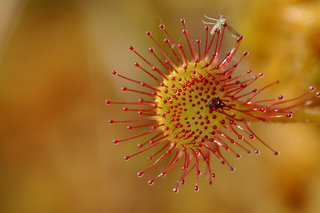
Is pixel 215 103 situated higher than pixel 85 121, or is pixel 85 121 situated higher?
pixel 85 121

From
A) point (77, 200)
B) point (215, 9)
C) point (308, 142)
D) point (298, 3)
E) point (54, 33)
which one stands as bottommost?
point (308, 142)

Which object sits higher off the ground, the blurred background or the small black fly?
the blurred background

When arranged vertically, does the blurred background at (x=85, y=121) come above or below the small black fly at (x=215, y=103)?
above

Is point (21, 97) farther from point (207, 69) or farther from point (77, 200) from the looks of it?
point (207, 69)

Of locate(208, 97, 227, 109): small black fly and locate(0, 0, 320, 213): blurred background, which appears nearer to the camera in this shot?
locate(208, 97, 227, 109): small black fly

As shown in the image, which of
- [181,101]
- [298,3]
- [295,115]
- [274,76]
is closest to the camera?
[181,101]

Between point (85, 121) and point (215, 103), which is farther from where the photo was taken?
point (85, 121)

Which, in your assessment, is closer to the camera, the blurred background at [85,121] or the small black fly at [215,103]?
the small black fly at [215,103]

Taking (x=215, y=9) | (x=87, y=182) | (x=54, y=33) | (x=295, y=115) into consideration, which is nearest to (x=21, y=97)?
(x=54, y=33)
